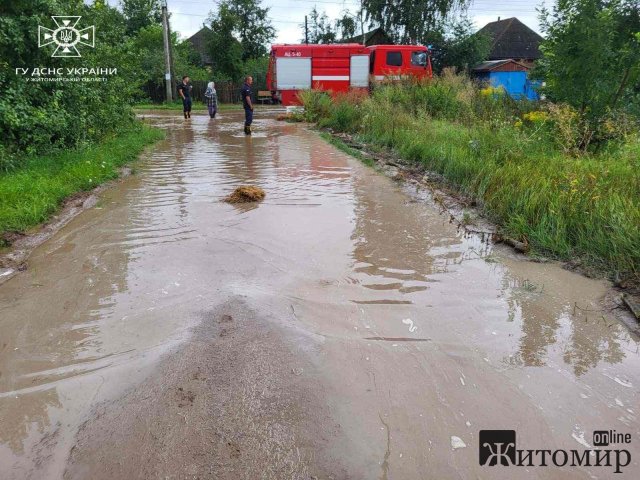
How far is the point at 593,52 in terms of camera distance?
8.23 m

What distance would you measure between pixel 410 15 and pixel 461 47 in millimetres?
5747

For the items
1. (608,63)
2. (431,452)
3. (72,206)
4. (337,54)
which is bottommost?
(431,452)

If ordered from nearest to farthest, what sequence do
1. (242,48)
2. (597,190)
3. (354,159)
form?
(597,190) < (354,159) < (242,48)

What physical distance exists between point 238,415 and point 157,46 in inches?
1540

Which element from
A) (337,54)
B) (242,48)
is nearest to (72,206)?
(337,54)

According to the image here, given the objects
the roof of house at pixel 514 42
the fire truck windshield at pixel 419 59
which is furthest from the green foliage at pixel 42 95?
the roof of house at pixel 514 42

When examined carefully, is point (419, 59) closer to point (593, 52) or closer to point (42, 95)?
point (593, 52)

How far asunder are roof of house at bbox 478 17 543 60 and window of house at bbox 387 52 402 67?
18.1 meters

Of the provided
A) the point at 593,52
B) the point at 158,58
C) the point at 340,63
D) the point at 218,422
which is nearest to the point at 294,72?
the point at 340,63

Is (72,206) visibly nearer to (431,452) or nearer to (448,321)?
(448,321)

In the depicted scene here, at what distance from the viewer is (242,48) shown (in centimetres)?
3681


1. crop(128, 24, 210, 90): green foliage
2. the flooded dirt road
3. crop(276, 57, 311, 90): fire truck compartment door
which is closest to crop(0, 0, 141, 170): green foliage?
the flooded dirt road

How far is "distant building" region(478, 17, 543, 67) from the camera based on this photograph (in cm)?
4069

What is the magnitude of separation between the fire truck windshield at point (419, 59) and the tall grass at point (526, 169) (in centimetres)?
1301
